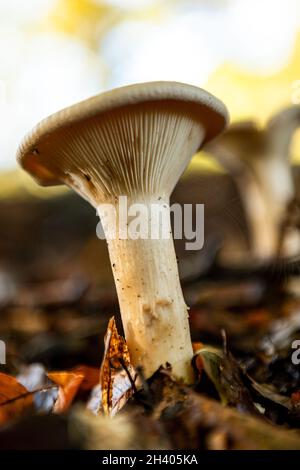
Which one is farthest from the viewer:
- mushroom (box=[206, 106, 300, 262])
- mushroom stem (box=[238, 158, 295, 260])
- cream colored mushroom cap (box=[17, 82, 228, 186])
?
mushroom stem (box=[238, 158, 295, 260])

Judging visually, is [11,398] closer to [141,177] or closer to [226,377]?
[226,377]

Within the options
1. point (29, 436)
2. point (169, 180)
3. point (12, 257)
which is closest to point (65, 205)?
point (12, 257)

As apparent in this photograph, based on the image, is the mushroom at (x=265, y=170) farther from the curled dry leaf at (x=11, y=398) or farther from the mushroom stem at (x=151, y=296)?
the curled dry leaf at (x=11, y=398)

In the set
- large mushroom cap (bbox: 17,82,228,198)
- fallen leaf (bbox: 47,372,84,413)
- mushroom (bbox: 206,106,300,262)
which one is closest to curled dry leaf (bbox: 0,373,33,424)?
fallen leaf (bbox: 47,372,84,413)

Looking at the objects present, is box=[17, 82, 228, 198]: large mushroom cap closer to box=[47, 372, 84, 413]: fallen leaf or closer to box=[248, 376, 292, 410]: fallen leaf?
box=[47, 372, 84, 413]: fallen leaf

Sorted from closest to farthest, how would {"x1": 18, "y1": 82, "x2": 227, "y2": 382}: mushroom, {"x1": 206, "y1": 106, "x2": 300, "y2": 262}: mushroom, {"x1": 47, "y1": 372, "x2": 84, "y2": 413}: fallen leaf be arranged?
1. {"x1": 18, "y1": 82, "x2": 227, "y2": 382}: mushroom
2. {"x1": 47, "y1": 372, "x2": 84, "y2": 413}: fallen leaf
3. {"x1": 206, "y1": 106, "x2": 300, "y2": 262}: mushroom

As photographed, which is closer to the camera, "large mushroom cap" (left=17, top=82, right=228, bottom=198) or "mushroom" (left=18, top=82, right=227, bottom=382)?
"large mushroom cap" (left=17, top=82, right=228, bottom=198)

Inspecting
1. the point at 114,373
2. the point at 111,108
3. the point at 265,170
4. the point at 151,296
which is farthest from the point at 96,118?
the point at 265,170

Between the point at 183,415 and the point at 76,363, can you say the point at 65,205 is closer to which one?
the point at 76,363
